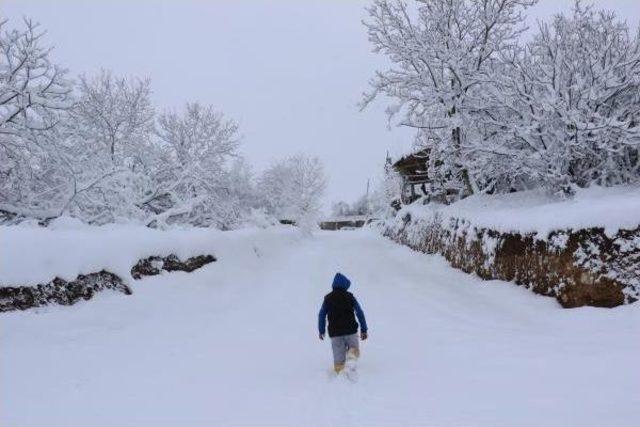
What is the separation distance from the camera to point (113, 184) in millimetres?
15258

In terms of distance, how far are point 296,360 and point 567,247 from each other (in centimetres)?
541

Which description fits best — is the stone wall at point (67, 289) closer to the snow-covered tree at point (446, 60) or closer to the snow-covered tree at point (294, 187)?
the snow-covered tree at point (446, 60)

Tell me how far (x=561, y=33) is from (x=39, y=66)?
14.6m

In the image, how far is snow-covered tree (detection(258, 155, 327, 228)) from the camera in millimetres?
56475

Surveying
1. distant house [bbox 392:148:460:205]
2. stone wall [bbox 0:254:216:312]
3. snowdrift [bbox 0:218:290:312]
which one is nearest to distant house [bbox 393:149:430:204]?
distant house [bbox 392:148:460:205]

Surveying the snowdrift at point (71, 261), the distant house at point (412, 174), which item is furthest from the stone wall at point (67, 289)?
the distant house at point (412, 174)

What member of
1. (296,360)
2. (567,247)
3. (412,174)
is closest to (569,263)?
(567,247)

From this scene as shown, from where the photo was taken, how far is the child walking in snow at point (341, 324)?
21.0ft

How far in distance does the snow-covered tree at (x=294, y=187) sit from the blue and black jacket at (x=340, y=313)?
47.1 meters

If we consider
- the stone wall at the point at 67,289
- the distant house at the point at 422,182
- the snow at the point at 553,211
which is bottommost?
the stone wall at the point at 67,289

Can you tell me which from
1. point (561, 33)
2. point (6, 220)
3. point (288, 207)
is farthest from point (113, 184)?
point (288, 207)

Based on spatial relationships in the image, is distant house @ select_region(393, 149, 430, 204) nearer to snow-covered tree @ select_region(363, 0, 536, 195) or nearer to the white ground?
snow-covered tree @ select_region(363, 0, 536, 195)

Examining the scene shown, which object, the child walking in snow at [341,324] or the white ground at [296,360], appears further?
the child walking in snow at [341,324]

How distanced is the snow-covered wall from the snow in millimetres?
15
